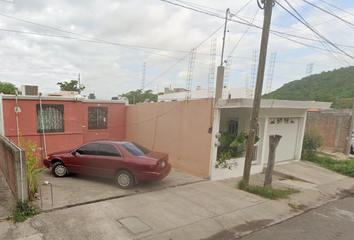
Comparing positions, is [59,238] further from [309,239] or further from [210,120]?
[210,120]

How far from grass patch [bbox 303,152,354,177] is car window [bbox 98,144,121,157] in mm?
9972

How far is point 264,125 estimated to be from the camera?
31.3ft

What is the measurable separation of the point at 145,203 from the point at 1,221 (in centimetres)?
300

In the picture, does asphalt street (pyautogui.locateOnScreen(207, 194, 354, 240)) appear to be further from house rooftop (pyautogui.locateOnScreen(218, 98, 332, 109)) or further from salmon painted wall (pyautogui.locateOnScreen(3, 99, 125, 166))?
salmon painted wall (pyautogui.locateOnScreen(3, 99, 125, 166))

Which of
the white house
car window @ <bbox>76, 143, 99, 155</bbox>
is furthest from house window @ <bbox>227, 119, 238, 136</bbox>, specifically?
car window @ <bbox>76, 143, 99, 155</bbox>

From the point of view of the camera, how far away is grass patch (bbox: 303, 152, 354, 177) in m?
9.62

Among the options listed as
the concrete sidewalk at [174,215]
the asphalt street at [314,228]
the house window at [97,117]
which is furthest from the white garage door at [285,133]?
the house window at [97,117]

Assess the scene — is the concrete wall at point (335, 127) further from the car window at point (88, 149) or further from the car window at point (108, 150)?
the car window at point (88, 149)

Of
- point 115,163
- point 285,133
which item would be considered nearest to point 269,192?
point 115,163

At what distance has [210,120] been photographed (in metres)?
7.86

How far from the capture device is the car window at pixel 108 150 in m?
6.78

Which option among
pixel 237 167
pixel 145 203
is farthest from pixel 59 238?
pixel 237 167

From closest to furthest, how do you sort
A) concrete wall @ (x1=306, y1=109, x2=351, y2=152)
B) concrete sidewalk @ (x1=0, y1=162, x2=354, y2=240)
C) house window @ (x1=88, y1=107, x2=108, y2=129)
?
concrete sidewalk @ (x1=0, y1=162, x2=354, y2=240), house window @ (x1=88, y1=107, x2=108, y2=129), concrete wall @ (x1=306, y1=109, x2=351, y2=152)

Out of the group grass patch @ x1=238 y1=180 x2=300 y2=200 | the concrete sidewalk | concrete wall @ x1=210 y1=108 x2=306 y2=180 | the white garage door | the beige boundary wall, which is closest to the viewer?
the concrete sidewalk
